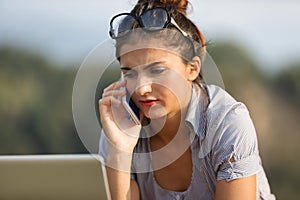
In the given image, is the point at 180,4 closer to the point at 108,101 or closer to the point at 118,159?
the point at 108,101

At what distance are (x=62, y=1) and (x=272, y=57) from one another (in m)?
1.19

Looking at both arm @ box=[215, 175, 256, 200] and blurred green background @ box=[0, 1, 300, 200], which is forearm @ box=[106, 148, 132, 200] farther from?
blurred green background @ box=[0, 1, 300, 200]

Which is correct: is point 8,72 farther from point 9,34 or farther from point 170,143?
point 170,143

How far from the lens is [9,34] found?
3.20 metres

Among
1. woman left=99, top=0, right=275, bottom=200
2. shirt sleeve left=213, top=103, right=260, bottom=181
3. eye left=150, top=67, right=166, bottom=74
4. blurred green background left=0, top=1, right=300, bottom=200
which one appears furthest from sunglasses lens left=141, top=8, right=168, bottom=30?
blurred green background left=0, top=1, right=300, bottom=200

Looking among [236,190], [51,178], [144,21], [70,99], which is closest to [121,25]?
[144,21]

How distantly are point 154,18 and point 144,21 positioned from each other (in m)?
0.03

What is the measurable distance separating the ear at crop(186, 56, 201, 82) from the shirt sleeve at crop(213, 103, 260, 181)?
156mm

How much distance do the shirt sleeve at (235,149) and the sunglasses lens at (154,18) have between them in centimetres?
32

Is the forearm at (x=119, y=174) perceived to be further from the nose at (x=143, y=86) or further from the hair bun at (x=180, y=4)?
the hair bun at (x=180, y=4)

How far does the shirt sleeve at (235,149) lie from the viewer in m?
1.55

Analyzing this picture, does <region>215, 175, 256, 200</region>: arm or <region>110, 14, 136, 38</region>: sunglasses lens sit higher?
<region>110, 14, 136, 38</region>: sunglasses lens

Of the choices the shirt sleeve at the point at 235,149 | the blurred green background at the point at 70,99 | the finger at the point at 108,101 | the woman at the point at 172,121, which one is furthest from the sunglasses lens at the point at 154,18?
the blurred green background at the point at 70,99

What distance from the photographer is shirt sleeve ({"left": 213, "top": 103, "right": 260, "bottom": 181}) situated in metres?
1.55
